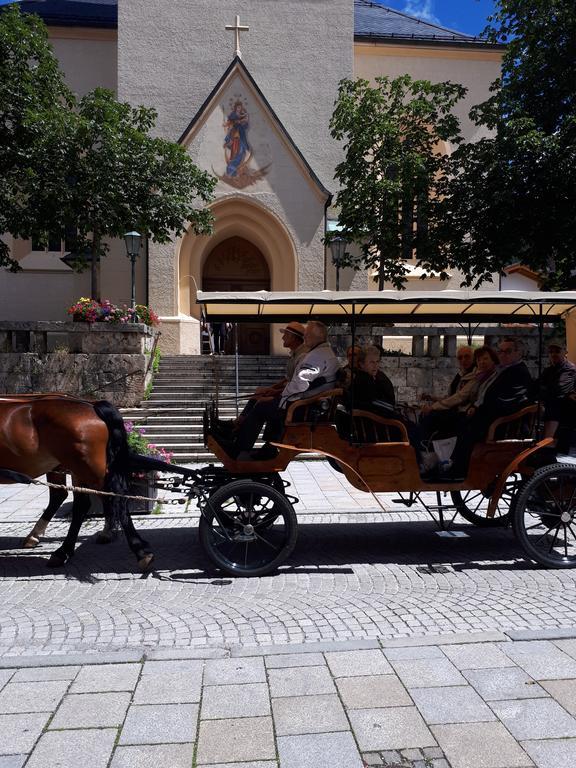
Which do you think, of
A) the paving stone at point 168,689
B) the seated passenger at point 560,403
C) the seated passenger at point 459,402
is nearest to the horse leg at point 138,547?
the paving stone at point 168,689

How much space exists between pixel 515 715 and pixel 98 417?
3686 mm

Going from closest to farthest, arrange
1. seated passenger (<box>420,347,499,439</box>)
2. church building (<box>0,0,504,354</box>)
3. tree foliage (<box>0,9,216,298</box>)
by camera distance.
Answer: seated passenger (<box>420,347,499,439</box>), tree foliage (<box>0,9,216,298</box>), church building (<box>0,0,504,354</box>)

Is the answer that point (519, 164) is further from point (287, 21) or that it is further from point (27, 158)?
point (287, 21)

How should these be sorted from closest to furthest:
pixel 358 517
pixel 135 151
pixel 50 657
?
1. pixel 50 657
2. pixel 358 517
3. pixel 135 151

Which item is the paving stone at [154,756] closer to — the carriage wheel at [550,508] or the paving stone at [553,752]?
the paving stone at [553,752]

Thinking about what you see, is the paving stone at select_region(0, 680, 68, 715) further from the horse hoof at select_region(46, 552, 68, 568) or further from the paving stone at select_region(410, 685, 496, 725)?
the horse hoof at select_region(46, 552, 68, 568)

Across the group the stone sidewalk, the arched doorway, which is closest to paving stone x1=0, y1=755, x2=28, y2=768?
the stone sidewalk

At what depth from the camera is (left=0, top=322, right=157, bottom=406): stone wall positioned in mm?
12195

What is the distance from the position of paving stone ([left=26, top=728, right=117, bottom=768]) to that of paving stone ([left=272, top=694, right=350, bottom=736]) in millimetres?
741

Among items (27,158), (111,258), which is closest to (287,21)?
(111,258)

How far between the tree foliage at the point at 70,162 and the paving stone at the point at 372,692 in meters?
11.7

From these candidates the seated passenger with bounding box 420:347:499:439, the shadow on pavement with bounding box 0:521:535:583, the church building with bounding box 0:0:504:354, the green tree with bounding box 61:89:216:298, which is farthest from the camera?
the church building with bounding box 0:0:504:354

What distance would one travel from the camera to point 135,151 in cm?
1368

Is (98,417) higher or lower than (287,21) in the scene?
lower
